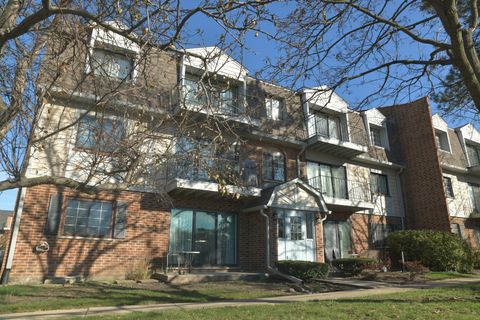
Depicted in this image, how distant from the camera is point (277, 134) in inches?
691

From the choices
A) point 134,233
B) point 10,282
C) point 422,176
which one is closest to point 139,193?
point 134,233

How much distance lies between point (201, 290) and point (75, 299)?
346 cm

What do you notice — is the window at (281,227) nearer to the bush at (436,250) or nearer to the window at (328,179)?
the window at (328,179)

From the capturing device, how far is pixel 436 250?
56.6ft

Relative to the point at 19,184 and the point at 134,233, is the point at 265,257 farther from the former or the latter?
the point at 19,184

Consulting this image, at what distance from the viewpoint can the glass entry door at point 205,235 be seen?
14.4 metres

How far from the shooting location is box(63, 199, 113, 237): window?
40.7 ft

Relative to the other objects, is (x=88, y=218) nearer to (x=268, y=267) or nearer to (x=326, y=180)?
(x=268, y=267)

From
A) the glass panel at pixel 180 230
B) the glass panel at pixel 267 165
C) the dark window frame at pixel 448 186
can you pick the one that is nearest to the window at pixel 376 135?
the dark window frame at pixel 448 186

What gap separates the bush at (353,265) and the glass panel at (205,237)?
5.29m

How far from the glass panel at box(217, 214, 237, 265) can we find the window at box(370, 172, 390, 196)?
9177 millimetres

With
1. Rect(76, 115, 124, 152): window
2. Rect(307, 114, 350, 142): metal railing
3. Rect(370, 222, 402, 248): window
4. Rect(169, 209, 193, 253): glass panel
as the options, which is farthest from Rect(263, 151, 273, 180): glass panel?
Rect(76, 115, 124, 152): window

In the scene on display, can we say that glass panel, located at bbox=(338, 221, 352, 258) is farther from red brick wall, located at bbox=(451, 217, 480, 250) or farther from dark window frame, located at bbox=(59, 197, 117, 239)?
dark window frame, located at bbox=(59, 197, 117, 239)

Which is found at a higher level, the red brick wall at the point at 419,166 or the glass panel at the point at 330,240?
the red brick wall at the point at 419,166
